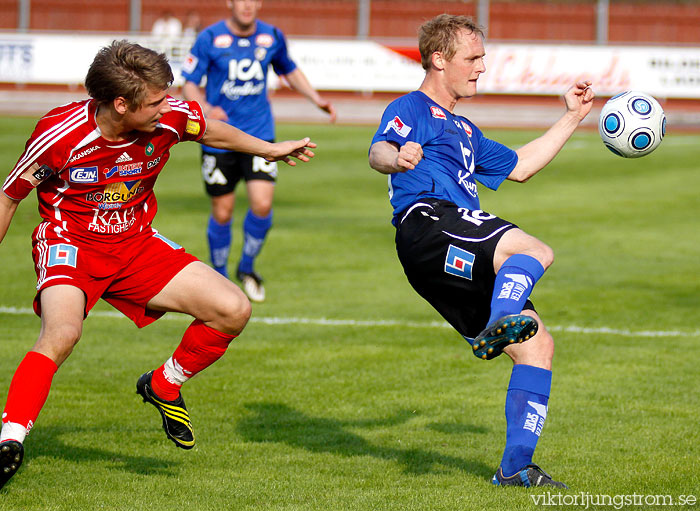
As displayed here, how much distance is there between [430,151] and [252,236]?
497cm

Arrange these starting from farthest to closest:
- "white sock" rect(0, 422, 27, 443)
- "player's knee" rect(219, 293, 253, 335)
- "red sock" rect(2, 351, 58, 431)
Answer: "player's knee" rect(219, 293, 253, 335) → "red sock" rect(2, 351, 58, 431) → "white sock" rect(0, 422, 27, 443)

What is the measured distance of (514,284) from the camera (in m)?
4.31

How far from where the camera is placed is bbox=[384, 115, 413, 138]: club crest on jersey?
189 inches

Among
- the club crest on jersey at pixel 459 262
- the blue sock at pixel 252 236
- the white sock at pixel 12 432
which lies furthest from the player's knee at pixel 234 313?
the blue sock at pixel 252 236

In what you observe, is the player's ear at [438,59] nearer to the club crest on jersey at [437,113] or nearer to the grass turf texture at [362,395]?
the club crest on jersey at [437,113]

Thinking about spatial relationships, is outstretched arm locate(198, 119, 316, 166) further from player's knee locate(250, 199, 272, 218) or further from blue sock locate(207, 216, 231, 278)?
blue sock locate(207, 216, 231, 278)

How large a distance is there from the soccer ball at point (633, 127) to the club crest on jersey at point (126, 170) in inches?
95.9

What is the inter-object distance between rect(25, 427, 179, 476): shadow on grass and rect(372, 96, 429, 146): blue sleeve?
6.18 feet

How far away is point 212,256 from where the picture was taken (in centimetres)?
973

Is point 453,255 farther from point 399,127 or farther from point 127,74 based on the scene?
point 127,74

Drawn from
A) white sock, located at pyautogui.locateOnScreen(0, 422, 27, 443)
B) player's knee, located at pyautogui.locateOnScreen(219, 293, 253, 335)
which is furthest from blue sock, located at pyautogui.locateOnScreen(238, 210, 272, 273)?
white sock, located at pyautogui.locateOnScreen(0, 422, 27, 443)

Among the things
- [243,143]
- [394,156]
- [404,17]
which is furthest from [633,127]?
[404,17]

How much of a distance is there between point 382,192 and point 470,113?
12005mm

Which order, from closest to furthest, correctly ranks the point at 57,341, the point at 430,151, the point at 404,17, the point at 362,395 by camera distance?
the point at 57,341
the point at 430,151
the point at 362,395
the point at 404,17
